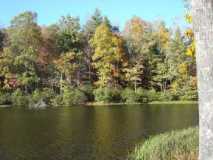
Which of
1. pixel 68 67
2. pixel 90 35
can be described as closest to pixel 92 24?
pixel 90 35

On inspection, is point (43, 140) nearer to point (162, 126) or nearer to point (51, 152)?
point (51, 152)

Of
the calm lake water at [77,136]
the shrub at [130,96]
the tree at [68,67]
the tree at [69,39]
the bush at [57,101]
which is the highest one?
the tree at [69,39]

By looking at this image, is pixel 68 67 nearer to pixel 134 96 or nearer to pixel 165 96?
pixel 134 96

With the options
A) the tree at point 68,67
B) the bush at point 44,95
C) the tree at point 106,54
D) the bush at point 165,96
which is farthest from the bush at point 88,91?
the bush at point 165,96

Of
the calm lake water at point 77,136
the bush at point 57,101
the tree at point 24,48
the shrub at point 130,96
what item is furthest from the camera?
the tree at point 24,48

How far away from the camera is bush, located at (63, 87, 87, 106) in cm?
5800

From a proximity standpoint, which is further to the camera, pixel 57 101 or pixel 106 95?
pixel 106 95

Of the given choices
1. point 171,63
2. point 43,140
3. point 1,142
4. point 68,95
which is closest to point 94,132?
point 43,140

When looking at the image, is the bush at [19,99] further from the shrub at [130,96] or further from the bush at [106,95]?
the shrub at [130,96]

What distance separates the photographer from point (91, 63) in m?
64.6

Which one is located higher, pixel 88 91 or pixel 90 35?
pixel 90 35

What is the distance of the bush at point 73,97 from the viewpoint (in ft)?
190

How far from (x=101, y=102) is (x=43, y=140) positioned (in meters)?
34.0

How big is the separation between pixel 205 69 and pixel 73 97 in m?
54.8
